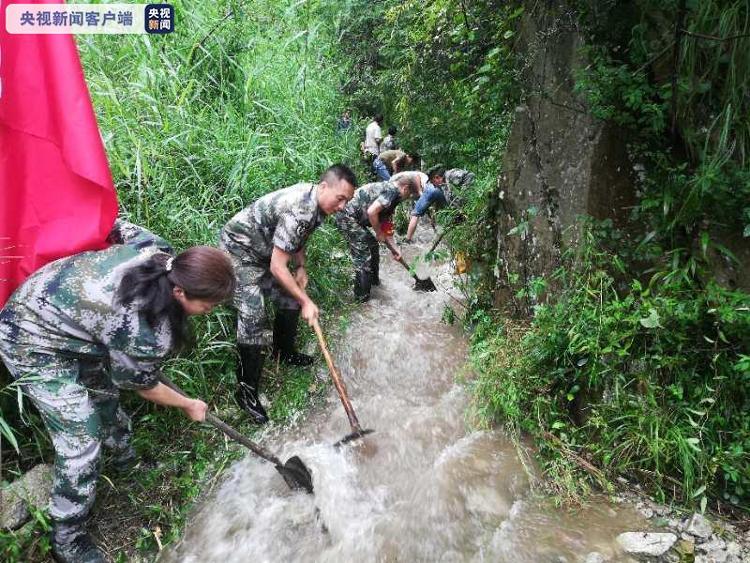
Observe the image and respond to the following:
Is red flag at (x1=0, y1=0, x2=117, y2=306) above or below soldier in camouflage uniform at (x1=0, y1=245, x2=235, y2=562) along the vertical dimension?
above

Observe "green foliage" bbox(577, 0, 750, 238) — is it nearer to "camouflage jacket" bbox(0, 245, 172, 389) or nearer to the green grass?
"camouflage jacket" bbox(0, 245, 172, 389)

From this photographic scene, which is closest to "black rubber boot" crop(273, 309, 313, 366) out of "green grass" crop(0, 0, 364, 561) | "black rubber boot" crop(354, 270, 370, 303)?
"green grass" crop(0, 0, 364, 561)

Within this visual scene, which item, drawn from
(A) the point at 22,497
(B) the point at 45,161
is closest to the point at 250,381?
(A) the point at 22,497

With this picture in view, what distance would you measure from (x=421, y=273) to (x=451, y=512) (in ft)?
13.9

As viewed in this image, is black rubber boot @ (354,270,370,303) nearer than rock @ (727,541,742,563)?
No

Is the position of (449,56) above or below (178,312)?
→ above

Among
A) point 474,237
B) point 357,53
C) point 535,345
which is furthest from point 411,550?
point 357,53

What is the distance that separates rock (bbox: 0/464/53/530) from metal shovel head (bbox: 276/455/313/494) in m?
1.30

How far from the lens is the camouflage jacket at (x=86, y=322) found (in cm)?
217

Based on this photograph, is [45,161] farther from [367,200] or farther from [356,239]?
[367,200]

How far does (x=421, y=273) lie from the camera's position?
683 cm

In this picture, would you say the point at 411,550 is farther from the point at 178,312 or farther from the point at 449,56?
the point at 449,56

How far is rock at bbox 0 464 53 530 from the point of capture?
243cm

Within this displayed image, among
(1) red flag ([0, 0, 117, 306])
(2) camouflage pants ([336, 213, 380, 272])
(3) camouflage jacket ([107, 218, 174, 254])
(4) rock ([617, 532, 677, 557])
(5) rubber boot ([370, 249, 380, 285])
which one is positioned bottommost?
(4) rock ([617, 532, 677, 557])
